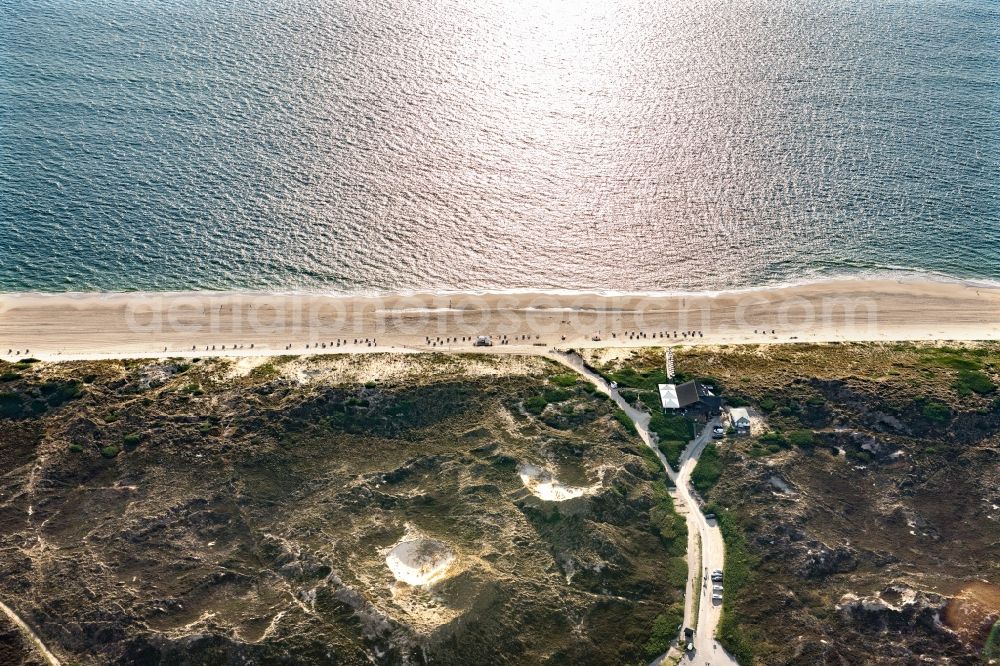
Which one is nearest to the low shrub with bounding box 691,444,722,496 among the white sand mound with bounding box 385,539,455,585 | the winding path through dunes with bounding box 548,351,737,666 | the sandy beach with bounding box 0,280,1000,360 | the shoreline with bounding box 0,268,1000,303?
the winding path through dunes with bounding box 548,351,737,666

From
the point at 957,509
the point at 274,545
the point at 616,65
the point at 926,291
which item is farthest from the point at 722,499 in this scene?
the point at 616,65

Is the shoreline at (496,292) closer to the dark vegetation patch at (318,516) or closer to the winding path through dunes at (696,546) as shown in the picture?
the dark vegetation patch at (318,516)

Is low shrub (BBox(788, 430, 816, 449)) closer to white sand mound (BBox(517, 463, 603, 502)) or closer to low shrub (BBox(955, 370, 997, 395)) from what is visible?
low shrub (BBox(955, 370, 997, 395))

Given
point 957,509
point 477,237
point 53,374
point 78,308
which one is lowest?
point 957,509

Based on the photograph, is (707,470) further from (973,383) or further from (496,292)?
(496,292)

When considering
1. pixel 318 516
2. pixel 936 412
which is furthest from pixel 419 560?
pixel 936 412

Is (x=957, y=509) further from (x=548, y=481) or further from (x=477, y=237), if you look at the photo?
(x=477, y=237)
